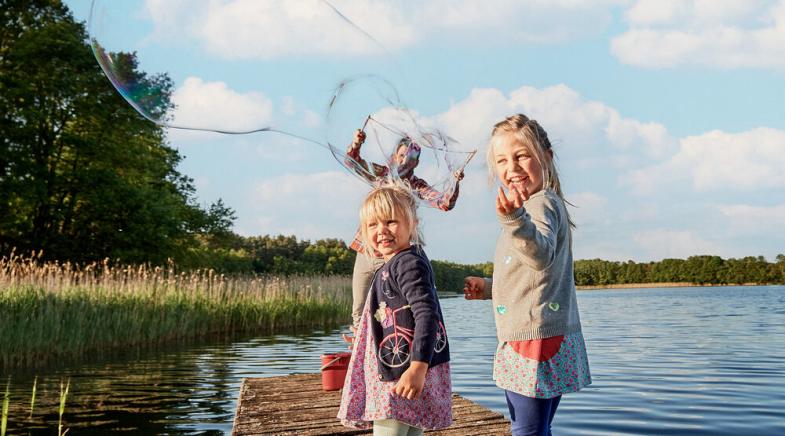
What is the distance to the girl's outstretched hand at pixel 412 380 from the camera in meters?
3.22

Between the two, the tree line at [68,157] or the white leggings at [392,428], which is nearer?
the white leggings at [392,428]

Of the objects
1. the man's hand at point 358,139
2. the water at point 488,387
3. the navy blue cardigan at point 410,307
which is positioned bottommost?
the water at point 488,387

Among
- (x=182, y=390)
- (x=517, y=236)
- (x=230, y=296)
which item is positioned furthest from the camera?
(x=230, y=296)

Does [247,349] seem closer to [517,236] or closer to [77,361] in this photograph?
[77,361]

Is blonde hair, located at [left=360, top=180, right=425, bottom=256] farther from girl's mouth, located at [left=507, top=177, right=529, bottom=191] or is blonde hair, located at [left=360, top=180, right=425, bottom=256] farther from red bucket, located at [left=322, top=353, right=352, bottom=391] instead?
red bucket, located at [left=322, top=353, right=352, bottom=391]

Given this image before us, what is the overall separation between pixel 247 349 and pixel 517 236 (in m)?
14.0

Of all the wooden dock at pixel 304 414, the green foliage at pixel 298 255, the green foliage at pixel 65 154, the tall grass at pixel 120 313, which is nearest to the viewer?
the wooden dock at pixel 304 414

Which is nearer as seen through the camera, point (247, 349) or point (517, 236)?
point (517, 236)

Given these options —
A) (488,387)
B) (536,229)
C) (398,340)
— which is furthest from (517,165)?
(488,387)

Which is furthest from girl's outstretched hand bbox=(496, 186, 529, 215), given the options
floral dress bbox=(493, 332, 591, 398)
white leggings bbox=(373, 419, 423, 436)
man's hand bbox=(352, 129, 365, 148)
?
man's hand bbox=(352, 129, 365, 148)

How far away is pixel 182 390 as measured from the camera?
10.3m

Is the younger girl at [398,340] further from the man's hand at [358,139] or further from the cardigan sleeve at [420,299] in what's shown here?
the man's hand at [358,139]

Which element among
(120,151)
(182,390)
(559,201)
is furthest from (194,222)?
(559,201)

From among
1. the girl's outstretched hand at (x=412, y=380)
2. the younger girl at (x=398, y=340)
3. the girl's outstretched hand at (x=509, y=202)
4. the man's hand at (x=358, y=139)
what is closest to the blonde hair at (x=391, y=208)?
the younger girl at (x=398, y=340)
